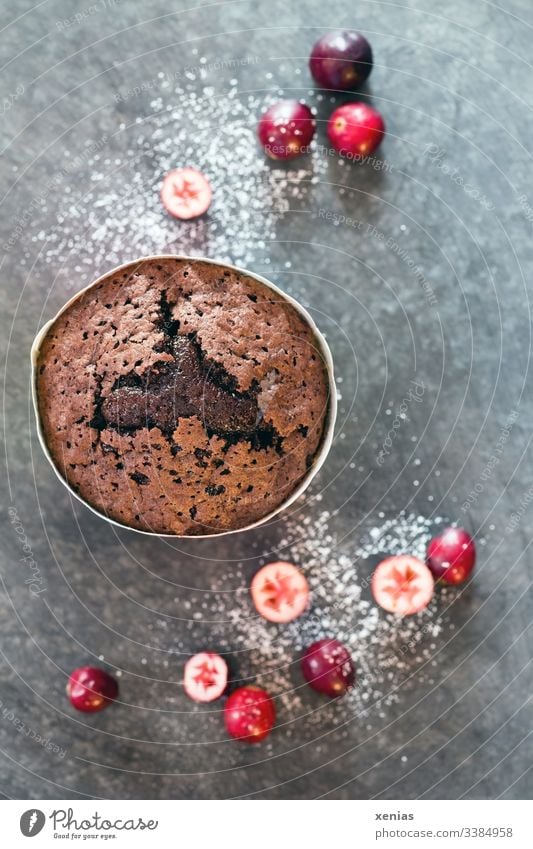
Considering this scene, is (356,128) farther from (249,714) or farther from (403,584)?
(249,714)

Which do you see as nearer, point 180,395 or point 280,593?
point 180,395

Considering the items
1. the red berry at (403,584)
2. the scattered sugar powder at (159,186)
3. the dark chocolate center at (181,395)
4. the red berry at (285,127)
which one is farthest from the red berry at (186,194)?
the red berry at (403,584)

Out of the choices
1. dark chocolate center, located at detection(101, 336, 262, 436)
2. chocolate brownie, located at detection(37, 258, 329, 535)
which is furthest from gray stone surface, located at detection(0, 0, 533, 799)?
dark chocolate center, located at detection(101, 336, 262, 436)

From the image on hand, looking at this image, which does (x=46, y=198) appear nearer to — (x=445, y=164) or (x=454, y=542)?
(x=445, y=164)

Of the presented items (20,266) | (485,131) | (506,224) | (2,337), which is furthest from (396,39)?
(2,337)
